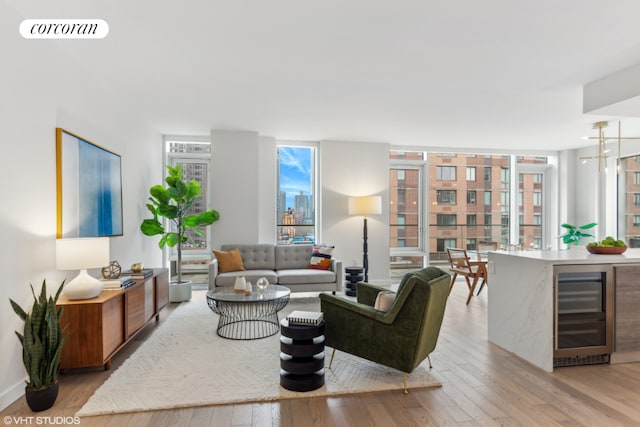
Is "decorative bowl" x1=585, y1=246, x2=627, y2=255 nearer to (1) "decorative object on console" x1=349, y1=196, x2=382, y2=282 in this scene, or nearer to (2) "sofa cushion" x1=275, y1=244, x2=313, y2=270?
(1) "decorative object on console" x1=349, y1=196, x2=382, y2=282

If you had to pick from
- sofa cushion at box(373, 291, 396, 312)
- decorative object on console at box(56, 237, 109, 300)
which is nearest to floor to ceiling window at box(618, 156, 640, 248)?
sofa cushion at box(373, 291, 396, 312)

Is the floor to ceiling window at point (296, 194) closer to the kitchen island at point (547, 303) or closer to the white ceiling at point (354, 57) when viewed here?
the white ceiling at point (354, 57)

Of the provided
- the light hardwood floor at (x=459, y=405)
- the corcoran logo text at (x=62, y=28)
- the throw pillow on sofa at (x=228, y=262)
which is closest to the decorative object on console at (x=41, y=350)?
the light hardwood floor at (x=459, y=405)

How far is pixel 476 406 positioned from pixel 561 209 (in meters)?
6.68

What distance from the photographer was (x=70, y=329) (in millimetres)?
2807

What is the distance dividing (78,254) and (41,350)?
0.71m

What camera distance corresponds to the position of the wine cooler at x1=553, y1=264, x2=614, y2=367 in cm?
312

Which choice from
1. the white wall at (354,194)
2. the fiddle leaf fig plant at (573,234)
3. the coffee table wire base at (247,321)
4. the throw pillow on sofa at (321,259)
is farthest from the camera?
the fiddle leaf fig plant at (573,234)

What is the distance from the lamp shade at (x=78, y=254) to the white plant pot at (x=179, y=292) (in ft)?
8.63

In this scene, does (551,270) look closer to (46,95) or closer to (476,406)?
(476,406)

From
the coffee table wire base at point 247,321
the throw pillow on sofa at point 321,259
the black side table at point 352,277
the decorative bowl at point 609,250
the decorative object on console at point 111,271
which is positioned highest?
the decorative bowl at point 609,250

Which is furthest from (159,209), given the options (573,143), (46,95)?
(573,143)

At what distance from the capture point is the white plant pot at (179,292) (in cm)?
538

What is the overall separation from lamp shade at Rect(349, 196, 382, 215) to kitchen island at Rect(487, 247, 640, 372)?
2.95 m
